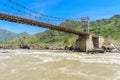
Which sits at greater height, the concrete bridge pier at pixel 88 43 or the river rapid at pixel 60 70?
the concrete bridge pier at pixel 88 43

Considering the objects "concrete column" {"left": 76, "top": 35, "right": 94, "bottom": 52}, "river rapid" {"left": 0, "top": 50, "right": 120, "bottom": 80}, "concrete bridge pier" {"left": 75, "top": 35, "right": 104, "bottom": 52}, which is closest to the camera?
"river rapid" {"left": 0, "top": 50, "right": 120, "bottom": 80}

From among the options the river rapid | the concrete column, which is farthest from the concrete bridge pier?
the river rapid

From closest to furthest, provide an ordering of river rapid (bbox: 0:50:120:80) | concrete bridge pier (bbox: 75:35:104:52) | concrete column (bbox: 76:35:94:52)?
river rapid (bbox: 0:50:120:80) → concrete column (bbox: 76:35:94:52) → concrete bridge pier (bbox: 75:35:104:52)

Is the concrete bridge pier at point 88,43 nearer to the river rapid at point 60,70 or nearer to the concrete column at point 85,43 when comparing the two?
the concrete column at point 85,43

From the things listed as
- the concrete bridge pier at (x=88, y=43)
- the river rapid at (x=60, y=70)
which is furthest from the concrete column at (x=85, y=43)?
the river rapid at (x=60, y=70)

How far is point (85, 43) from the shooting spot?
66.4m

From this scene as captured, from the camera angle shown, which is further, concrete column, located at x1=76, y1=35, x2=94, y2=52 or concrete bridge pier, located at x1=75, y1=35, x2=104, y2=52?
concrete bridge pier, located at x1=75, y1=35, x2=104, y2=52

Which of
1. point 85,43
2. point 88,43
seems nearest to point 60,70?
point 85,43

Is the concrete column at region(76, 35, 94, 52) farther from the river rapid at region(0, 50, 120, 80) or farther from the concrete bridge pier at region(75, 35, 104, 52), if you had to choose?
the river rapid at region(0, 50, 120, 80)

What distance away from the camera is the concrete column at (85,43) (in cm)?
6622

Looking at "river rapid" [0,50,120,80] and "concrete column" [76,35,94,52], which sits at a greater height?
"concrete column" [76,35,94,52]

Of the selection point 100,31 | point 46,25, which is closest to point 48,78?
point 46,25

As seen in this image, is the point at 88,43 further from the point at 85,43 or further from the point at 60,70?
the point at 60,70

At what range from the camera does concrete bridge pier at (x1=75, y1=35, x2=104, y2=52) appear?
6638cm
